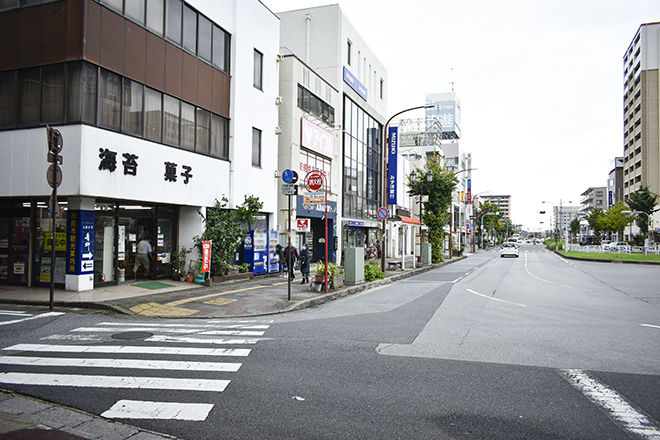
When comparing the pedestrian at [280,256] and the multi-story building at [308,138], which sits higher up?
the multi-story building at [308,138]

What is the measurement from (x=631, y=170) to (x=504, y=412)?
105619 millimetres

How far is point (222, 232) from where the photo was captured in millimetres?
17078

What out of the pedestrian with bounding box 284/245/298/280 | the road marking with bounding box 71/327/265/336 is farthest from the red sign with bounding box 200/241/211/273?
the road marking with bounding box 71/327/265/336

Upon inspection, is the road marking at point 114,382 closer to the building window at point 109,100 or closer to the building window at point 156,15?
the building window at point 109,100

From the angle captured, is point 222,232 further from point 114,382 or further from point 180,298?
point 114,382

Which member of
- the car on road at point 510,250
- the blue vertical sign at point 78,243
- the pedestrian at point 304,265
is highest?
the blue vertical sign at point 78,243

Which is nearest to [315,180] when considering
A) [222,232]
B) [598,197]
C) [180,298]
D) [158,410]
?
[222,232]

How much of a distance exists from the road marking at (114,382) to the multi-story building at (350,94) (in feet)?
75.1

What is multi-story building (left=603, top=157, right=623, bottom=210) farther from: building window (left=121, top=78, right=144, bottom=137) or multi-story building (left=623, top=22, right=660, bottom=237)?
building window (left=121, top=78, right=144, bottom=137)

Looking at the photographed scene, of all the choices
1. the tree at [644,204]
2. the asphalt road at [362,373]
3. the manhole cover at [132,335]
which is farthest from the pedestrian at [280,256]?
the tree at [644,204]

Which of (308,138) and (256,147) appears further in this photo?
(308,138)

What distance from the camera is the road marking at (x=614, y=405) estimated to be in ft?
14.4

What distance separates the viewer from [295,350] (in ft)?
24.1

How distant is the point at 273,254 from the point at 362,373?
50.7 ft
